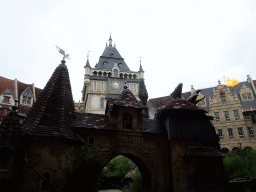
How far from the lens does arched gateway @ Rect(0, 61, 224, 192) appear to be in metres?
10.2

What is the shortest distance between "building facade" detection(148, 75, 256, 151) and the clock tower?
17.3 m

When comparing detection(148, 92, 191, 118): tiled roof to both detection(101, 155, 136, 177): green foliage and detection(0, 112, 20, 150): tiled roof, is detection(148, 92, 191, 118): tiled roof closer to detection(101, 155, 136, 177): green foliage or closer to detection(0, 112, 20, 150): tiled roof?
detection(101, 155, 136, 177): green foliage

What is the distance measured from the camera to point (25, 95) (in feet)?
120

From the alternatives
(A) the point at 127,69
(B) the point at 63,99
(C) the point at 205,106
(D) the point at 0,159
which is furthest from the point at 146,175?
(A) the point at 127,69

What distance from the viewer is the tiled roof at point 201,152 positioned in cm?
1222

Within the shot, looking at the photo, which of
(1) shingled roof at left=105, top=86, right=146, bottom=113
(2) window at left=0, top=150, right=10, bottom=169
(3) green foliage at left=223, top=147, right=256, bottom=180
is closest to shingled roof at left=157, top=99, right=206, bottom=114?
(1) shingled roof at left=105, top=86, right=146, bottom=113

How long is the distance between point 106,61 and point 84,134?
48563 millimetres

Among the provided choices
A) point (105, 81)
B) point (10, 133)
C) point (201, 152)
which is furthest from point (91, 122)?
point (105, 81)

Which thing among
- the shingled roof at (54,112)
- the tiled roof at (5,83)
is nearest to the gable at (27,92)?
the tiled roof at (5,83)

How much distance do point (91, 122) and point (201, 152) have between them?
731cm

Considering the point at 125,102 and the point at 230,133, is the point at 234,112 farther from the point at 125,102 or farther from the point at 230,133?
the point at 125,102

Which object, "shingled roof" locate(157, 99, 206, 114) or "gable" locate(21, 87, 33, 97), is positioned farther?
"gable" locate(21, 87, 33, 97)

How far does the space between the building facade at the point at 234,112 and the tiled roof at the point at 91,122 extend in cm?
2693

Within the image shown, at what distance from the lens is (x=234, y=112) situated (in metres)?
37.2
